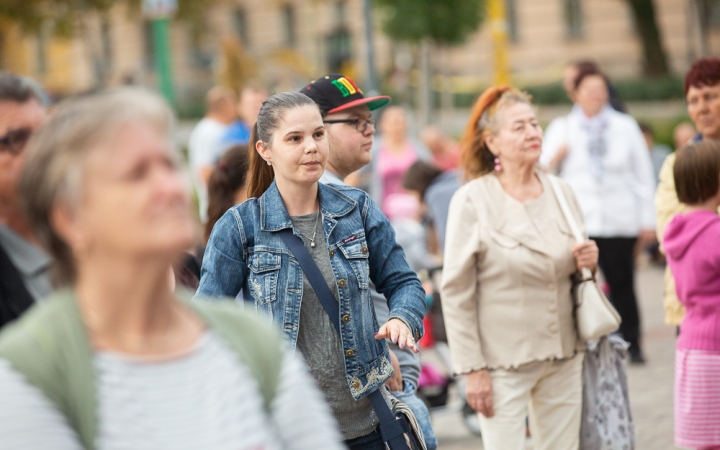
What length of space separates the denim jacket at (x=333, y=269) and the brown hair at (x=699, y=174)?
6.75 feet

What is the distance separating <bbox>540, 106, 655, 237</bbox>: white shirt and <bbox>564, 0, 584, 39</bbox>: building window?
32.8 meters

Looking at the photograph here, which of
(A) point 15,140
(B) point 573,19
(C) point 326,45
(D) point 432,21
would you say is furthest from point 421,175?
(C) point 326,45

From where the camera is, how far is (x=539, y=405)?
16.4ft

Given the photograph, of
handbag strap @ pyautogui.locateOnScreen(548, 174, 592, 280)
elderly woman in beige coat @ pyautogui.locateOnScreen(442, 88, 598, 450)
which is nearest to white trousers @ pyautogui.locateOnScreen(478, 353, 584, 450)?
elderly woman in beige coat @ pyautogui.locateOnScreen(442, 88, 598, 450)

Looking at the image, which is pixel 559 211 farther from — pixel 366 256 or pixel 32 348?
pixel 32 348

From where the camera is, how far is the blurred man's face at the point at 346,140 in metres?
4.44

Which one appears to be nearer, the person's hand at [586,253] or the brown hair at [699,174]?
the person's hand at [586,253]

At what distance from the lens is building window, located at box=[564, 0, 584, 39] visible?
40.6 meters

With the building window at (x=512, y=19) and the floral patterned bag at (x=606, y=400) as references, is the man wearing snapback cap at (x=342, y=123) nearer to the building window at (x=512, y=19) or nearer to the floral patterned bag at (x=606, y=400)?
the floral patterned bag at (x=606, y=400)

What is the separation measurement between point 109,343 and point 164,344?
0.10 m

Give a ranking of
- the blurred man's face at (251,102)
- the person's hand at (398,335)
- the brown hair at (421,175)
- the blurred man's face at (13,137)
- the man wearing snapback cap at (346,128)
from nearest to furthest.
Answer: the blurred man's face at (13,137) → the person's hand at (398,335) → the man wearing snapback cap at (346,128) → the brown hair at (421,175) → the blurred man's face at (251,102)

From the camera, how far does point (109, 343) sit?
1.78 m

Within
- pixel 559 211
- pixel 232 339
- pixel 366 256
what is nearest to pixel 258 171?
pixel 366 256

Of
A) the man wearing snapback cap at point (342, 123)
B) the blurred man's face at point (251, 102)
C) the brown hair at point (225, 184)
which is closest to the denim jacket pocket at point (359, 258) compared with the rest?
the man wearing snapback cap at point (342, 123)
